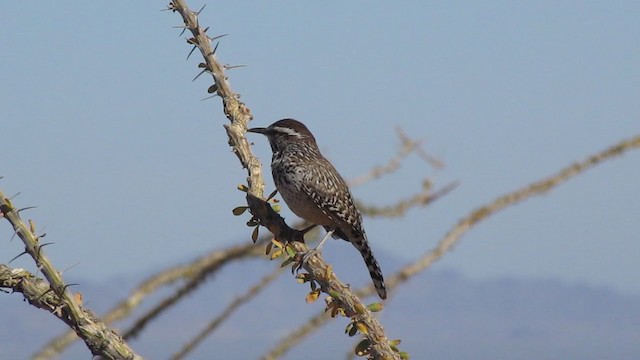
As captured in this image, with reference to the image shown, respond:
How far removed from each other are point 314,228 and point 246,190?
2208 millimetres

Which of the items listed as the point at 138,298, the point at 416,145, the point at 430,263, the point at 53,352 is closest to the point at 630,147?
the point at 430,263

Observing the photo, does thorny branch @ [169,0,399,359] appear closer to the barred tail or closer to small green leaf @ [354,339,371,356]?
small green leaf @ [354,339,371,356]

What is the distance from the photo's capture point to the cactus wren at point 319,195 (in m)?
7.14

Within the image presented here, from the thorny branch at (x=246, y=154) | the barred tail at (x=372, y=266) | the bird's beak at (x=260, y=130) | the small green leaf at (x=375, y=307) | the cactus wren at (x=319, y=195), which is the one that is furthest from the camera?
the bird's beak at (x=260, y=130)

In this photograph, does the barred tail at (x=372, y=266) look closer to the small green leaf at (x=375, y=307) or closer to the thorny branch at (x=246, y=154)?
the thorny branch at (x=246, y=154)

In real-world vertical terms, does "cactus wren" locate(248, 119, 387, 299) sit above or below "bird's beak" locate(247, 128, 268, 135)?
below

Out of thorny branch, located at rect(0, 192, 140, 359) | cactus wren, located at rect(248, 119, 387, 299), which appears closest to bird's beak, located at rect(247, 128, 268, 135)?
cactus wren, located at rect(248, 119, 387, 299)

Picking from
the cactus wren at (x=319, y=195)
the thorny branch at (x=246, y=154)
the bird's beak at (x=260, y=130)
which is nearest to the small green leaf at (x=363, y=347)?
the thorny branch at (x=246, y=154)

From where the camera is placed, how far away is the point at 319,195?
7188 mm

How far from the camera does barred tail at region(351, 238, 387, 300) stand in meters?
6.57

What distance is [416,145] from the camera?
7.77 m

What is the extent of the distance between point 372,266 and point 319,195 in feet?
2.12

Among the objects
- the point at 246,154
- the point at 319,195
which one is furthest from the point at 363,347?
the point at 319,195

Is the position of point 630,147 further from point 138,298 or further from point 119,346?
point 119,346
